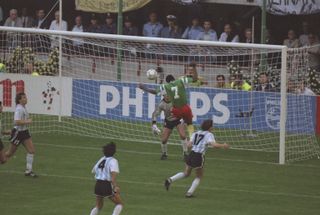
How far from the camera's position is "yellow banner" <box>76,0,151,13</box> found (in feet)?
123

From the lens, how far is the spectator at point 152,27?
37.7m

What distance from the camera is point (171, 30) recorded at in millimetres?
36969

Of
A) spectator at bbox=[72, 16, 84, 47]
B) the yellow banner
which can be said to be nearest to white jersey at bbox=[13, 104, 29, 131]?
spectator at bbox=[72, 16, 84, 47]

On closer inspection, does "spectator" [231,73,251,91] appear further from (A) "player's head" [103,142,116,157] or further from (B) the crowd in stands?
(A) "player's head" [103,142,116,157]

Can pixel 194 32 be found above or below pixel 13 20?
below

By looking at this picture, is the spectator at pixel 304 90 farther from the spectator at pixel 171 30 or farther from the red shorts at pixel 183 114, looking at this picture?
the spectator at pixel 171 30

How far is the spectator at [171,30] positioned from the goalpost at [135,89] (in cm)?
187

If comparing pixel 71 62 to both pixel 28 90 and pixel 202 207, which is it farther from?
pixel 202 207

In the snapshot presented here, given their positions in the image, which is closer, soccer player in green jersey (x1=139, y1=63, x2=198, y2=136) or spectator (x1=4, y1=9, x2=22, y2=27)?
soccer player in green jersey (x1=139, y1=63, x2=198, y2=136)

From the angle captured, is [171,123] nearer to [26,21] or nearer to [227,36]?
[227,36]

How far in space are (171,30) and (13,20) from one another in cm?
669

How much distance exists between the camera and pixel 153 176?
2392cm

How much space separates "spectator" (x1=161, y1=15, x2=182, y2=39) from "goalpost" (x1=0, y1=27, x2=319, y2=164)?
1.87m

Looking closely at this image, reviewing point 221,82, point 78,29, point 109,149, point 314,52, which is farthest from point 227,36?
point 109,149
